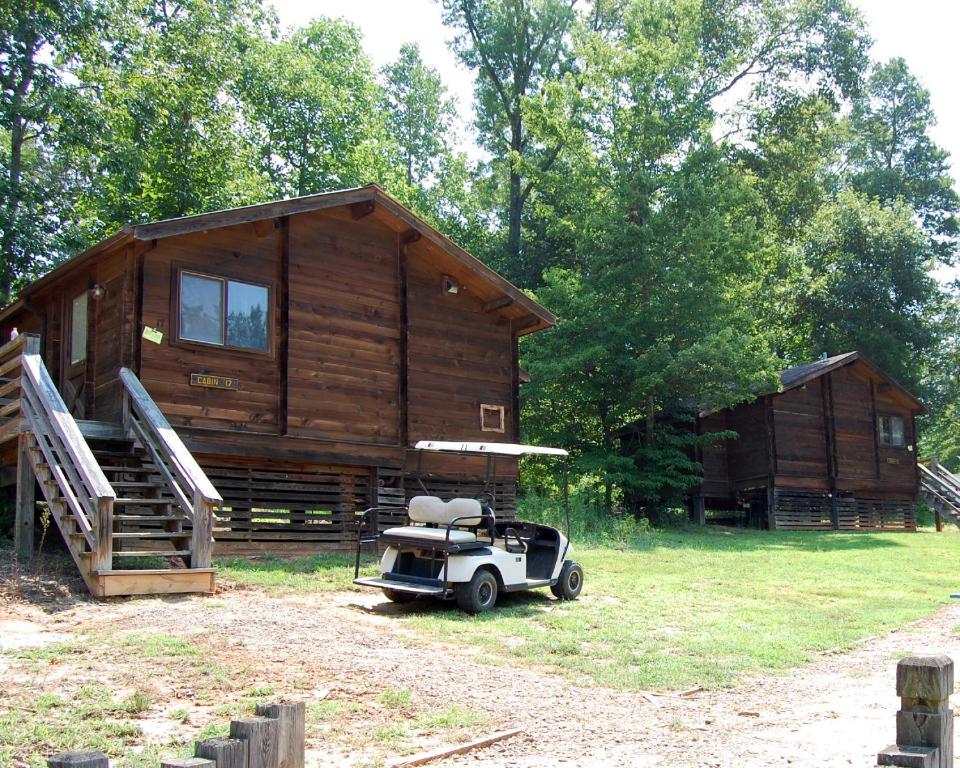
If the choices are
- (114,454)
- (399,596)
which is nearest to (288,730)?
(399,596)

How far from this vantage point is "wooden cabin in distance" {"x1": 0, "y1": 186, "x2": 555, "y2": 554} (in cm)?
1571

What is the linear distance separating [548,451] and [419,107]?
124 ft

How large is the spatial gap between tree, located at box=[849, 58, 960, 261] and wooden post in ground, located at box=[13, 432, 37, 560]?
46953 millimetres

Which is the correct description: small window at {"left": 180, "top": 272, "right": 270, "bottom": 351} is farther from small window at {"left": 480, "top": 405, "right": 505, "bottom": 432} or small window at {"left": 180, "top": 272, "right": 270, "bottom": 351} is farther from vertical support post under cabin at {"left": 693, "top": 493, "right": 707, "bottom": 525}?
vertical support post under cabin at {"left": 693, "top": 493, "right": 707, "bottom": 525}

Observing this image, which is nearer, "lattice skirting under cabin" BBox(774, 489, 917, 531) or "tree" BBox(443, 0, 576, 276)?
"lattice skirting under cabin" BBox(774, 489, 917, 531)

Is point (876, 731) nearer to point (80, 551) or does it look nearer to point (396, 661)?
point (396, 661)

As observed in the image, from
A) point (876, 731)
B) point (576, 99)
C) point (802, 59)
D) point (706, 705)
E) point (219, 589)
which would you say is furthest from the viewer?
point (802, 59)

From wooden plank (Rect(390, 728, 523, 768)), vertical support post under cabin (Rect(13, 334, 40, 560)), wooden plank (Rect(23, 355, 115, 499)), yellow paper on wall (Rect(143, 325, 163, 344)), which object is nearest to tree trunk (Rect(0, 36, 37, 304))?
yellow paper on wall (Rect(143, 325, 163, 344))

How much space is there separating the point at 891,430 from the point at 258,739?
119 ft

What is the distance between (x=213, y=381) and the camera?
16047 millimetres

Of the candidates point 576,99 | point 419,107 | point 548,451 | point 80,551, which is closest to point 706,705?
point 548,451

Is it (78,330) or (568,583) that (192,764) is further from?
(78,330)

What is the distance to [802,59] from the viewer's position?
41.8 m

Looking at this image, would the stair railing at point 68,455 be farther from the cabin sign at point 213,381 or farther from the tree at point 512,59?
the tree at point 512,59
